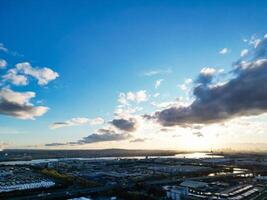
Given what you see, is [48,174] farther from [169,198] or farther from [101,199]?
[169,198]

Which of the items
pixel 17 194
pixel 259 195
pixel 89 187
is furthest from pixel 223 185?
pixel 17 194

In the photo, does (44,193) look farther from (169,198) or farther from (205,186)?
(205,186)

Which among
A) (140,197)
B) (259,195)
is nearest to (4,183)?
(140,197)

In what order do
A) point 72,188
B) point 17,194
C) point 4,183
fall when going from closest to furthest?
point 17,194 < point 72,188 < point 4,183

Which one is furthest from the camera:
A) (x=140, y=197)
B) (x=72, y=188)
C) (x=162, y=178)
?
(x=162, y=178)

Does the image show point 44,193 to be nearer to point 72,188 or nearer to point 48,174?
point 72,188

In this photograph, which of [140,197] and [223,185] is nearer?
[140,197]

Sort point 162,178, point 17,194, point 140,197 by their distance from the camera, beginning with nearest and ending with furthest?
point 140,197 → point 17,194 → point 162,178

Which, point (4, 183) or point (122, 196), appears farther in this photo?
point (4, 183)

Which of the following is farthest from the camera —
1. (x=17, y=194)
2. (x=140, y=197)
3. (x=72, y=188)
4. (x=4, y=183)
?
(x=4, y=183)
